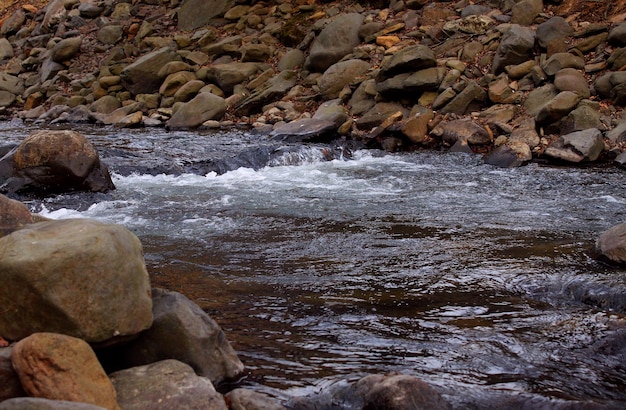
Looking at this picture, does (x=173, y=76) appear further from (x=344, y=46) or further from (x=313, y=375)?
(x=313, y=375)

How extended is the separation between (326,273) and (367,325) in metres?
1.19

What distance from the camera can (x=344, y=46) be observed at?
1733 centimetres

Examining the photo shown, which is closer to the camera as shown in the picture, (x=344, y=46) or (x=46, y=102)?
(x=344, y=46)

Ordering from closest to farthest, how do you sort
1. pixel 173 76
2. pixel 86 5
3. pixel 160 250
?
pixel 160 250
pixel 173 76
pixel 86 5

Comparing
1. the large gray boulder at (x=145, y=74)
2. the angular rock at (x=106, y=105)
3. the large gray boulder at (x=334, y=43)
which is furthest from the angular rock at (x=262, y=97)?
the angular rock at (x=106, y=105)

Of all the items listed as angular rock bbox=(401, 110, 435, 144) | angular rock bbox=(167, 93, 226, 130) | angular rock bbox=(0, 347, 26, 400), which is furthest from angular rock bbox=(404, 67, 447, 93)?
angular rock bbox=(0, 347, 26, 400)

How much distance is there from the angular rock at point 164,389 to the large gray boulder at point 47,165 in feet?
19.9

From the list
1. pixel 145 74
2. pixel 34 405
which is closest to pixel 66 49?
pixel 145 74

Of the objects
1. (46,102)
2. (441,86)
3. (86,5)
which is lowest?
(46,102)

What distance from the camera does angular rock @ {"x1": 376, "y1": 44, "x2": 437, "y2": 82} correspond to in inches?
565

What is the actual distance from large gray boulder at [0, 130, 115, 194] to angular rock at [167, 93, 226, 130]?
24.8ft

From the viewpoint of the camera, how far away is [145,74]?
1950cm

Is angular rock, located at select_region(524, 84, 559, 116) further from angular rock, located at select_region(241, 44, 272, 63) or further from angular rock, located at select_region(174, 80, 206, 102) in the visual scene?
angular rock, located at select_region(174, 80, 206, 102)

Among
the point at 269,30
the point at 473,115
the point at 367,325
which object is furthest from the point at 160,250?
the point at 269,30
